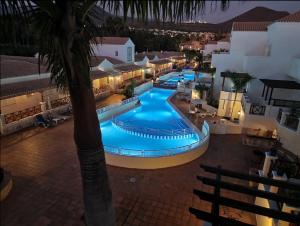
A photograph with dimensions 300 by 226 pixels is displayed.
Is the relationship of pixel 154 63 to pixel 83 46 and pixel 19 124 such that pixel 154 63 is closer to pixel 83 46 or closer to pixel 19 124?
pixel 19 124

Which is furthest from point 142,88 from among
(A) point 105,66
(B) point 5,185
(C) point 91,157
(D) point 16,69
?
(C) point 91,157

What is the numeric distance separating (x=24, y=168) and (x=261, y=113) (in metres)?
17.2

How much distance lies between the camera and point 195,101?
25266 mm

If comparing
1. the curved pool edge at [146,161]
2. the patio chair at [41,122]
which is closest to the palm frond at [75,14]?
the curved pool edge at [146,161]

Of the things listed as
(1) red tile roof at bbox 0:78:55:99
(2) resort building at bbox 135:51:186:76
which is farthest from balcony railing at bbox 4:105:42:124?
(2) resort building at bbox 135:51:186:76

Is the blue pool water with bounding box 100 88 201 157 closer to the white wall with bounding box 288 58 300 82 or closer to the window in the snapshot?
the white wall with bounding box 288 58 300 82

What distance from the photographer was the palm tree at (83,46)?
9.38ft

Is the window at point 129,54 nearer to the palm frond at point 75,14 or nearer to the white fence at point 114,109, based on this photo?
the white fence at point 114,109

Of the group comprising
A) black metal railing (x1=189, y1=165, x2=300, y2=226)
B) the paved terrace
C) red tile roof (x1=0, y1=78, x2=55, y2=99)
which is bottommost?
the paved terrace

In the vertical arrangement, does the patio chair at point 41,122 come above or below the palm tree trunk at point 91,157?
below

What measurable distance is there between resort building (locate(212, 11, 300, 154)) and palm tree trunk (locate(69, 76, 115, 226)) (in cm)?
1494

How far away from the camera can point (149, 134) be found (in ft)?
63.1

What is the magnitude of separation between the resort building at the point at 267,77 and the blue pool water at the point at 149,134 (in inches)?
195

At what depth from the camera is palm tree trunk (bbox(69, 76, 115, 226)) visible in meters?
3.53
